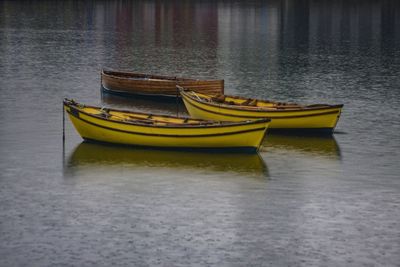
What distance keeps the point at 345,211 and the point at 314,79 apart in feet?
147

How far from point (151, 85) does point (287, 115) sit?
1644 centimetres

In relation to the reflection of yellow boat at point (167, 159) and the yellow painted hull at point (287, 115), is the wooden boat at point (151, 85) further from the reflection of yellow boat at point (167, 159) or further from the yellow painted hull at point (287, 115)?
the reflection of yellow boat at point (167, 159)

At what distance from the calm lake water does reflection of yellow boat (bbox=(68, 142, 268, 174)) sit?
10cm

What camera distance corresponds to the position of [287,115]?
66.0m

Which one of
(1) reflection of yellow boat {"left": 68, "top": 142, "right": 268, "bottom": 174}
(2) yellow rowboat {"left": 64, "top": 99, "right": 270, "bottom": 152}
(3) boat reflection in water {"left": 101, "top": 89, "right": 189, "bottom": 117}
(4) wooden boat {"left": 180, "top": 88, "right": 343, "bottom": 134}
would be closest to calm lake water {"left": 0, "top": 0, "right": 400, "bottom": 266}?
(1) reflection of yellow boat {"left": 68, "top": 142, "right": 268, "bottom": 174}

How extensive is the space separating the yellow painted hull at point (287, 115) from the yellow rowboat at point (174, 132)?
4784 mm

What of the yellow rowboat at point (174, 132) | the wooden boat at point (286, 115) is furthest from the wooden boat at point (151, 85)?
the yellow rowboat at point (174, 132)

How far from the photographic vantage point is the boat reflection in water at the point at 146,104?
251ft

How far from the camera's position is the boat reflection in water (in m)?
76.6

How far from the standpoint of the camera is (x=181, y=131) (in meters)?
60.0

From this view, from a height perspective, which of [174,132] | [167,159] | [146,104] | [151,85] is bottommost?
[167,159]

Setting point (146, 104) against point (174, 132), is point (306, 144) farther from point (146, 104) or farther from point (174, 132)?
point (146, 104)

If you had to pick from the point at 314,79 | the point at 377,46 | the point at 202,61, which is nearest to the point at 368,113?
the point at 314,79

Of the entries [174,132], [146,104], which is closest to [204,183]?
[174,132]
